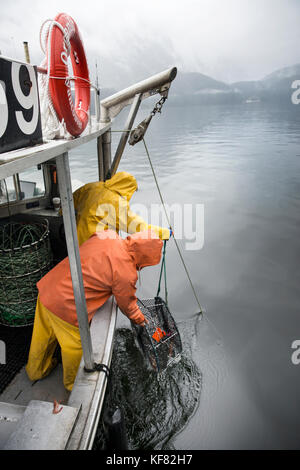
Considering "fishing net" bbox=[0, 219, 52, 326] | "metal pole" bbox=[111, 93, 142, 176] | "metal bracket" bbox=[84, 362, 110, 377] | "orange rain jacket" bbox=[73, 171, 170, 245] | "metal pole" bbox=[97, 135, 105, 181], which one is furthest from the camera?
"metal pole" bbox=[97, 135, 105, 181]

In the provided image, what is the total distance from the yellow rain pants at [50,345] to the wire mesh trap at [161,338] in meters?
0.99

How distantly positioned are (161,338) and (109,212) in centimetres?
167

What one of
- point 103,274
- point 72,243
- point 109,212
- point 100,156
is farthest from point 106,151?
point 72,243

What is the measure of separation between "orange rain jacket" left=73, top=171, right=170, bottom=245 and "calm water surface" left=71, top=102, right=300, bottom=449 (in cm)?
200

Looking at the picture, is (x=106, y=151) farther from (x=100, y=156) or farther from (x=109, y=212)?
(x=109, y=212)

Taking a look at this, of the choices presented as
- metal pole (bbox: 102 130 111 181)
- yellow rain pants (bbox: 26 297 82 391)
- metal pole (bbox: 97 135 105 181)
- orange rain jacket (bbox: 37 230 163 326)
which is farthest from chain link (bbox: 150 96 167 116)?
yellow rain pants (bbox: 26 297 82 391)

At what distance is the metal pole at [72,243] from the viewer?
1.72m

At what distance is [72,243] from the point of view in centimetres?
189

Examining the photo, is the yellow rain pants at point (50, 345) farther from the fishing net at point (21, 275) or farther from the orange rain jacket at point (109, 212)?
the orange rain jacket at point (109, 212)

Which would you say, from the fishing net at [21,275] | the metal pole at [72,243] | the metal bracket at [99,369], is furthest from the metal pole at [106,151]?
the metal bracket at [99,369]

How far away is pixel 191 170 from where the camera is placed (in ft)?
54.2

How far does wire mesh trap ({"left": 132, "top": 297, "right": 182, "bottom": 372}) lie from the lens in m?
3.49

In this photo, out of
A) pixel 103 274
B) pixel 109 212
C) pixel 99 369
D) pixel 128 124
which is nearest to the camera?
pixel 99 369

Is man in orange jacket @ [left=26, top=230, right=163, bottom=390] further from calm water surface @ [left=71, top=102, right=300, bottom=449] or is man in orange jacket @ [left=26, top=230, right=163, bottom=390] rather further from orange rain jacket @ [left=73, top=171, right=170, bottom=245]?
calm water surface @ [left=71, top=102, right=300, bottom=449]
